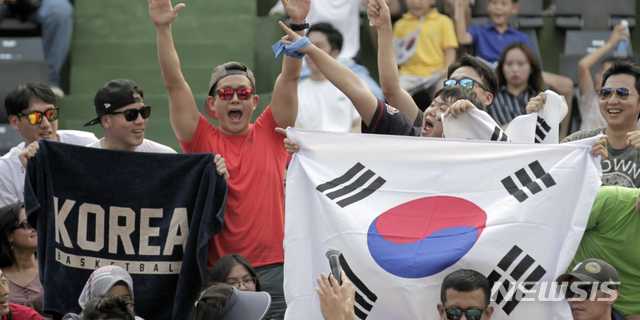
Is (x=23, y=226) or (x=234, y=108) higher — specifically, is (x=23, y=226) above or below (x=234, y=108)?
below

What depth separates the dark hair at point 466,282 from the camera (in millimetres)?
6586

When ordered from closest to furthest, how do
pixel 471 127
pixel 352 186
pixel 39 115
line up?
pixel 352 186
pixel 471 127
pixel 39 115

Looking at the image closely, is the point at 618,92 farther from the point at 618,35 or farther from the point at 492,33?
the point at 618,35

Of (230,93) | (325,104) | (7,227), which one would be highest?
(230,93)

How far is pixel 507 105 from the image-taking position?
11289mm

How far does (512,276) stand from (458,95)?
1162mm

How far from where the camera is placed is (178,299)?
25.4ft

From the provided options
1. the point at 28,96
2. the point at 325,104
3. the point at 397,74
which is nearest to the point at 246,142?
the point at 397,74

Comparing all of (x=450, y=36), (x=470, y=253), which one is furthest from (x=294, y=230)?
(x=450, y=36)

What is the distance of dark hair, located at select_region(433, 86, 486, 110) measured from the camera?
24.8 ft

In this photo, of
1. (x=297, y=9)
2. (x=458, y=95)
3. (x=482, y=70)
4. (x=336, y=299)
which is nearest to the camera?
(x=336, y=299)

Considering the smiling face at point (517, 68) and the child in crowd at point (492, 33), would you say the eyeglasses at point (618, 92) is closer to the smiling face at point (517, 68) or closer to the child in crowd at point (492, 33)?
the smiling face at point (517, 68)

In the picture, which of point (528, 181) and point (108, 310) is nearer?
point (108, 310)

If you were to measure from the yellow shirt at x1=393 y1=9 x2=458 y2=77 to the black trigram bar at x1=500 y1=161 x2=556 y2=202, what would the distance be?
5.69 m
